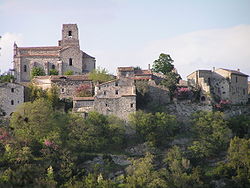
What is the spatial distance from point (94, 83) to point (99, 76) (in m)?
1.25

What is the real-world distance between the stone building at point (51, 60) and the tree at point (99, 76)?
15.8ft

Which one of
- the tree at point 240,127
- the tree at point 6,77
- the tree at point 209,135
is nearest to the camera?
the tree at point 209,135

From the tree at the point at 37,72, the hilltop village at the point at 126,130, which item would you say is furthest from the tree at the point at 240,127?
the tree at the point at 37,72

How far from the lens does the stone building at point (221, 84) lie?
79.9m

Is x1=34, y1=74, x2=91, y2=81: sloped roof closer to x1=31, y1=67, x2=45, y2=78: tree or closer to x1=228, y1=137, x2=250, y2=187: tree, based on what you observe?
x1=31, y1=67, x2=45, y2=78: tree

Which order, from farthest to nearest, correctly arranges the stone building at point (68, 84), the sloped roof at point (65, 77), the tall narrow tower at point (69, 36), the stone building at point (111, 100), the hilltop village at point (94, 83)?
the tall narrow tower at point (69, 36)
the sloped roof at point (65, 77)
the stone building at point (68, 84)
the hilltop village at point (94, 83)
the stone building at point (111, 100)

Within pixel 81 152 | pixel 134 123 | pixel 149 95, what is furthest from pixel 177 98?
pixel 81 152

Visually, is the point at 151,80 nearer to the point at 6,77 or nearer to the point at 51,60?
the point at 51,60

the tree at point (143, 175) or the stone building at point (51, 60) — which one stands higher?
the stone building at point (51, 60)

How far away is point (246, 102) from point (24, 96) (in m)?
26.6

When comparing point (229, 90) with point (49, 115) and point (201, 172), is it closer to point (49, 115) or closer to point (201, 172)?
point (201, 172)

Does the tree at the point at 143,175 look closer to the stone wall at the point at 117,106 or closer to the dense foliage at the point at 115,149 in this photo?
the dense foliage at the point at 115,149

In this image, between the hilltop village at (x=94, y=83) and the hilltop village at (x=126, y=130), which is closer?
the hilltop village at (x=126, y=130)

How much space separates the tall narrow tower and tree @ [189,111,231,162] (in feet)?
71.8
